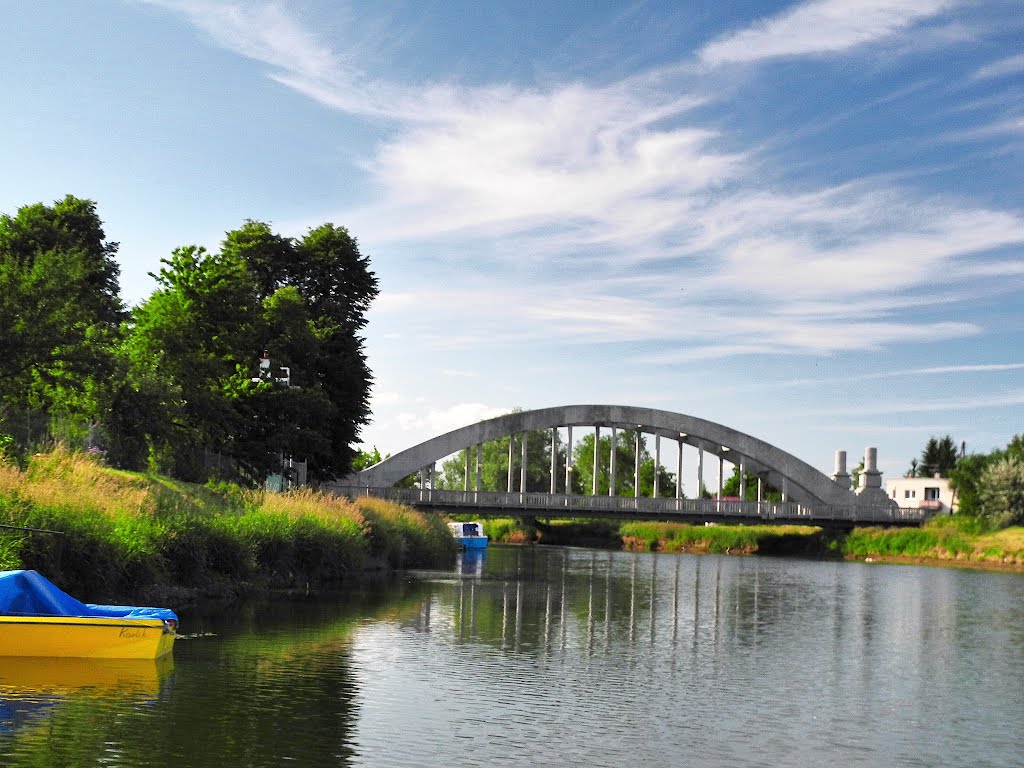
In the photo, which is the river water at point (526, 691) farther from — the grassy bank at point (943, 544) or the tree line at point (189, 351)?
the grassy bank at point (943, 544)

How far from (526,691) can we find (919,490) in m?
104

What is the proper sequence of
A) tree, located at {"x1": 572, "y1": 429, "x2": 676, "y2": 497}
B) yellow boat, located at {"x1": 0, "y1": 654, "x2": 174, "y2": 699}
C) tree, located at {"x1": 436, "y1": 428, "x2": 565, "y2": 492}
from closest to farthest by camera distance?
yellow boat, located at {"x1": 0, "y1": 654, "x2": 174, "y2": 699}
tree, located at {"x1": 572, "y1": 429, "x2": 676, "y2": 497}
tree, located at {"x1": 436, "y1": 428, "x2": 565, "y2": 492}

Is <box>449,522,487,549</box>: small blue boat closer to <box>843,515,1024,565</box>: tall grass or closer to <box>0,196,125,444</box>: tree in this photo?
<box>843,515,1024,565</box>: tall grass

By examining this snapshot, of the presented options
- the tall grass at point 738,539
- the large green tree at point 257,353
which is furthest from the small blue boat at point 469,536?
the tall grass at point 738,539

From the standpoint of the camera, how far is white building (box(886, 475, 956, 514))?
10706cm

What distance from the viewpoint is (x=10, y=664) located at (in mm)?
14523

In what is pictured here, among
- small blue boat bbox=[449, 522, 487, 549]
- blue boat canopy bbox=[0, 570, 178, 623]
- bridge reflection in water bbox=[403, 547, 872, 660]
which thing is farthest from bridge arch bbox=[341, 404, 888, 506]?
blue boat canopy bbox=[0, 570, 178, 623]

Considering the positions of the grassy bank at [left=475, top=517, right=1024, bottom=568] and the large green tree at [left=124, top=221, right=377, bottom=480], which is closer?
the large green tree at [left=124, top=221, right=377, bottom=480]

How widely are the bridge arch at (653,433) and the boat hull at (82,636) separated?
64.8 meters

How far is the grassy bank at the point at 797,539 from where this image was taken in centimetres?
6631

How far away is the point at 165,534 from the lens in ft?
72.2

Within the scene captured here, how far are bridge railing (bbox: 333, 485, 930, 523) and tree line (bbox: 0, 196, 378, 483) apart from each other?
16.9 metres

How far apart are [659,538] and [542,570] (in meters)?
36.0

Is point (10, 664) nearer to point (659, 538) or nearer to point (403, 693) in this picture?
point (403, 693)
